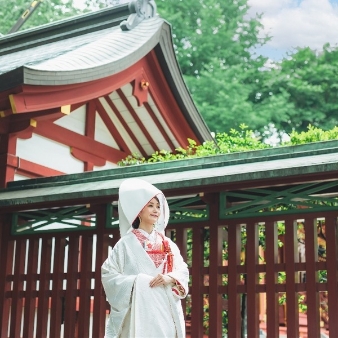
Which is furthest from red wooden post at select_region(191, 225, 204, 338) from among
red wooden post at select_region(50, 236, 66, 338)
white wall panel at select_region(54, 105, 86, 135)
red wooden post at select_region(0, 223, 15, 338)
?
white wall panel at select_region(54, 105, 86, 135)

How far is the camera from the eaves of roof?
253 inches

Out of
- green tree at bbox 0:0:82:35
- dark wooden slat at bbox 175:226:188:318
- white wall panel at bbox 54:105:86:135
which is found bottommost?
dark wooden slat at bbox 175:226:188:318

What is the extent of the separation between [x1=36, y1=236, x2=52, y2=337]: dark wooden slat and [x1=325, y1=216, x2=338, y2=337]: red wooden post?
3.64 meters

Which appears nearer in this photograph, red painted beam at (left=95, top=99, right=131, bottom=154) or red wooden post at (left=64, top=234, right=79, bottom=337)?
red wooden post at (left=64, top=234, right=79, bottom=337)

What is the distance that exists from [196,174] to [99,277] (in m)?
1.86

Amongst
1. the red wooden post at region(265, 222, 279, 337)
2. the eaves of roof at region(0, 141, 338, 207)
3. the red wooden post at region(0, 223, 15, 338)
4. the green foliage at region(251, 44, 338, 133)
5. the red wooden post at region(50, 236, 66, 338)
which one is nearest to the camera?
the eaves of roof at region(0, 141, 338, 207)

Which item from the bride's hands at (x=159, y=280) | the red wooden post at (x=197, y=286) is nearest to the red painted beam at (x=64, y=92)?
the red wooden post at (x=197, y=286)

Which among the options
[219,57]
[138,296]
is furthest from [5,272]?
[219,57]

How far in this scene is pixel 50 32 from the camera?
1314 centimetres

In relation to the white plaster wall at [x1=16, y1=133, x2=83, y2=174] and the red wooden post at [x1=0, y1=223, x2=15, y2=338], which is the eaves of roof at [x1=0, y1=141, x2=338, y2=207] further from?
the white plaster wall at [x1=16, y1=133, x2=83, y2=174]

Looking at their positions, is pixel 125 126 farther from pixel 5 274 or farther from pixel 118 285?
pixel 118 285

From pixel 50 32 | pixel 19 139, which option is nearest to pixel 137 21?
pixel 50 32

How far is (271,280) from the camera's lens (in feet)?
22.7

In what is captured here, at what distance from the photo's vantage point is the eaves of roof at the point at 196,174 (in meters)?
6.43
